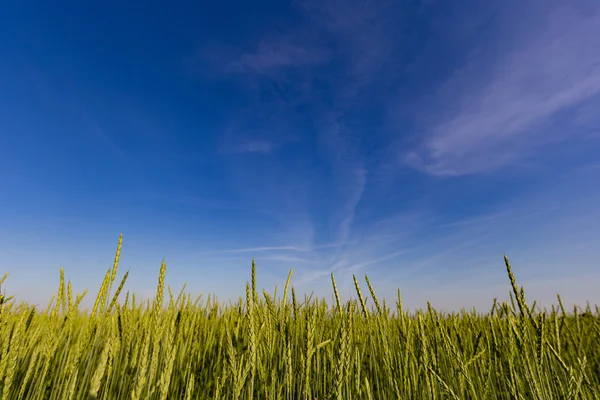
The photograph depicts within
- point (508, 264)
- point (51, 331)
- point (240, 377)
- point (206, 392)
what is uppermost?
point (508, 264)

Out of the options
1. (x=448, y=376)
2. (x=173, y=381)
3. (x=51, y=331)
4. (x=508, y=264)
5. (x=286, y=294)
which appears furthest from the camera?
(x=173, y=381)

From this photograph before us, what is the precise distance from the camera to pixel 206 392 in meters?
2.71

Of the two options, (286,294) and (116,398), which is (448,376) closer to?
(286,294)

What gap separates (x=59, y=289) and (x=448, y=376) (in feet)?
8.58

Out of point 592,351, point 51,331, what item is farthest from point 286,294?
point 592,351

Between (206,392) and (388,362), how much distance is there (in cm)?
175

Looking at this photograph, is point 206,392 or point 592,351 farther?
point 592,351

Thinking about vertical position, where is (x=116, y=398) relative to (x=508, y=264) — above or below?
below

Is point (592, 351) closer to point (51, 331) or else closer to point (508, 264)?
point (508, 264)

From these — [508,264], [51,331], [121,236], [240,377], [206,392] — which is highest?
[121,236]

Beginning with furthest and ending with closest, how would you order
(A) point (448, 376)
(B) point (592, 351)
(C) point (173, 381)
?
(B) point (592, 351)
(C) point (173, 381)
(A) point (448, 376)

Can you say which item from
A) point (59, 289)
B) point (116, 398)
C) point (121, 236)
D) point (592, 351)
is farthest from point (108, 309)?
point (592, 351)

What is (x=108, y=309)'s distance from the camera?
2.02m

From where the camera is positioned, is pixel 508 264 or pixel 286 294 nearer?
pixel 508 264
